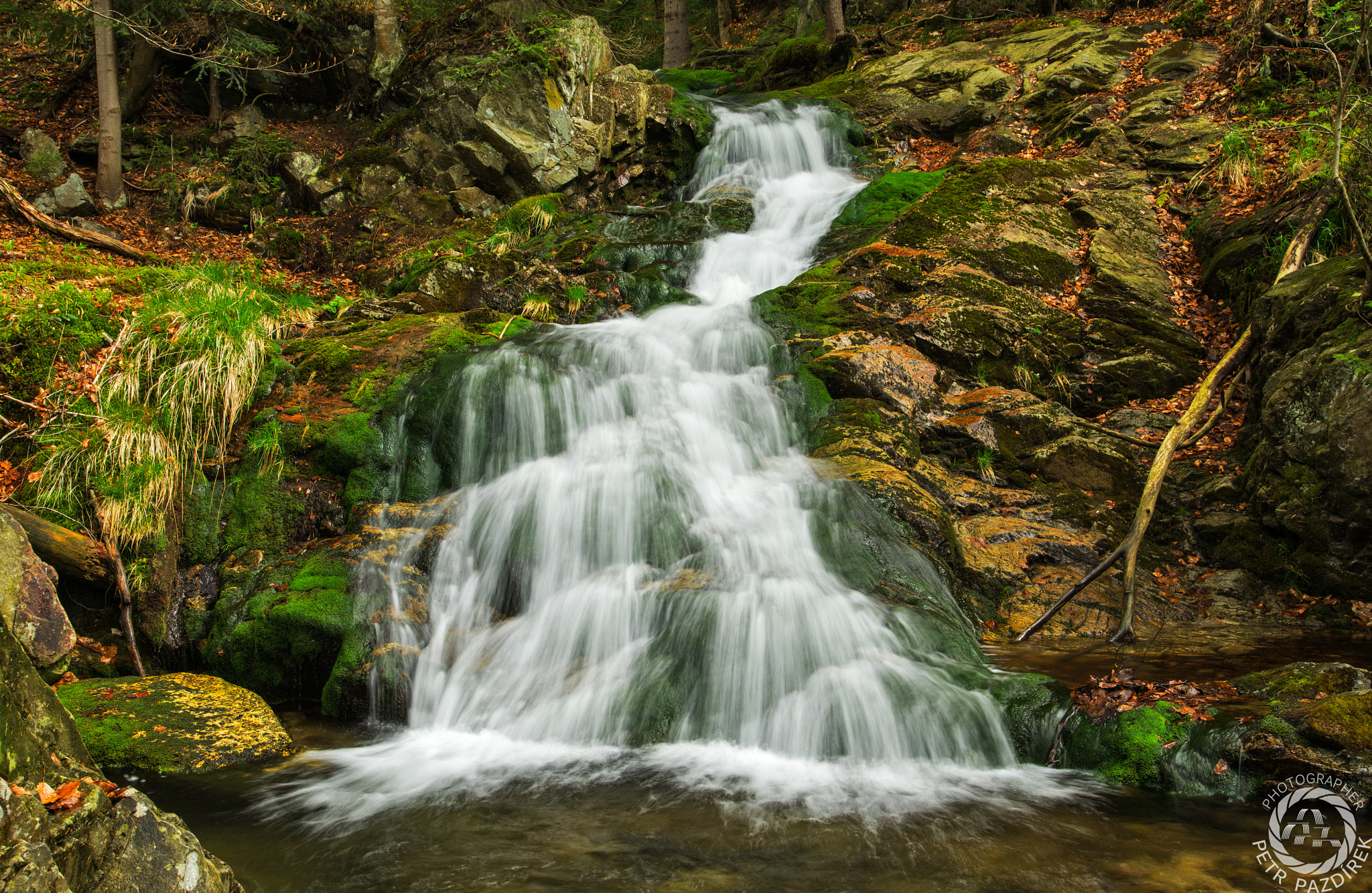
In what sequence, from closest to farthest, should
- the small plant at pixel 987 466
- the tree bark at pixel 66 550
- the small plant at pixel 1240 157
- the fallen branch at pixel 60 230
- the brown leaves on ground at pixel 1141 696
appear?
the brown leaves on ground at pixel 1141 696 < the tree bark at pixel 66 550 < the small plant at pixel 987 466 < the small plant at pixel 1240 157 < the fallen branch at pixel 60 230

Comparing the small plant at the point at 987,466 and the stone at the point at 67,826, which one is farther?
the small plant at the point at 987,466

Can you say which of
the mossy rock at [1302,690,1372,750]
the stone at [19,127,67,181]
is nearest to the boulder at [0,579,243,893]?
the mossy rock at [1302,690,1372,750]

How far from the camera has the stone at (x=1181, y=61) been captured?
12.2 m

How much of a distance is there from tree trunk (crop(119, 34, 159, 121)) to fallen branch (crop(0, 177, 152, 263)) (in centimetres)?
411

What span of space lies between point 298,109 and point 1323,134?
1687 cm

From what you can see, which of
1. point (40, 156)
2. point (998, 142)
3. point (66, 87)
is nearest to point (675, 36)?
point (998, 142)

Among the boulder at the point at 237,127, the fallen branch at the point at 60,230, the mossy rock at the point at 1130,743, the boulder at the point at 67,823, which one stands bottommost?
the mossy rock at the point at 1130,743

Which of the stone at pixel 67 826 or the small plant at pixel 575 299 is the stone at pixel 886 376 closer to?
the small plant at pixel 575 299

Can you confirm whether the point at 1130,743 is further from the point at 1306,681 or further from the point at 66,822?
the point at 66,822

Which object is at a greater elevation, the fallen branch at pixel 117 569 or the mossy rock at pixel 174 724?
the fallen branch at pixel 117 569

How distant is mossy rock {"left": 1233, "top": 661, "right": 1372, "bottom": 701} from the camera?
3719 mm

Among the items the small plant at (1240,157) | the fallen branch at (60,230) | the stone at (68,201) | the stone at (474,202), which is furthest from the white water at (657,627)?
the stone at (68,201)

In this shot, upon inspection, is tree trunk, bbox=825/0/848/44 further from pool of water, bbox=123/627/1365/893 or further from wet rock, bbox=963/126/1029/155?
pool of water, bbox=123/627/1365/893

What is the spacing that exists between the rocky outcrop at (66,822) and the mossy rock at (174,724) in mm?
2141
